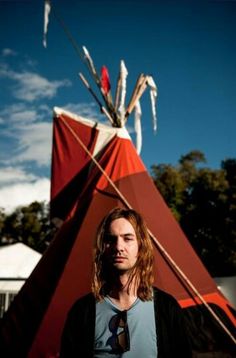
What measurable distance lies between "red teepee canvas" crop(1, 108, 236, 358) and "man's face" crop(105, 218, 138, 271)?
95.4 inches

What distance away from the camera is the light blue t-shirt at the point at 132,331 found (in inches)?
47.3

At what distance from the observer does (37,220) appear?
2305 cm

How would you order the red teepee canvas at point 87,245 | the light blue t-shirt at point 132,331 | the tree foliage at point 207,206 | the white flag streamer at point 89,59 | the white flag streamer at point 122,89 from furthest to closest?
1. the tree foliage at point 207,206
2. the white flag streamer at point 89,59
3. the white flag streamer at point 122,89
4. the red teepee canvas at point 87,245
5. the light blue t-shirt at point 132,331

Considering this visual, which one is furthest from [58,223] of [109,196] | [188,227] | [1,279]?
[188,227]

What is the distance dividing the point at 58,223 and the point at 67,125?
1.31m

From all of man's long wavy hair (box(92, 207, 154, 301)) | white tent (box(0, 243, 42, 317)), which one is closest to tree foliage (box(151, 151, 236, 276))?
white tent (box(0, 243, 42, 317))

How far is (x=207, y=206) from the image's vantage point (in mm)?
15641

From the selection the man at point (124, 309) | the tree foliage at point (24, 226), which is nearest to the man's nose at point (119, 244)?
the man at point (124, 309)

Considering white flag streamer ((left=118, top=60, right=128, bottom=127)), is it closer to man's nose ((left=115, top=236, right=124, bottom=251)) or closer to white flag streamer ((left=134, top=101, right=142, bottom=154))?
white flag streamer ((left=134, top=101, right=142, bottom=154))

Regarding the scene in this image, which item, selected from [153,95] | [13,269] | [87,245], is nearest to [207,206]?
[13,269]

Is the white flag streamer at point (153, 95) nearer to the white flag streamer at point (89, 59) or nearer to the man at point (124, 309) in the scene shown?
the white flag streamer at point (89, 59)

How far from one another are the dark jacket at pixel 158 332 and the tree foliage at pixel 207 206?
1377cm

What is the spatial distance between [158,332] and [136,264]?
24 cm

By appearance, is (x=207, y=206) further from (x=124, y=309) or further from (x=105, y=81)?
(x=124, y=309)
